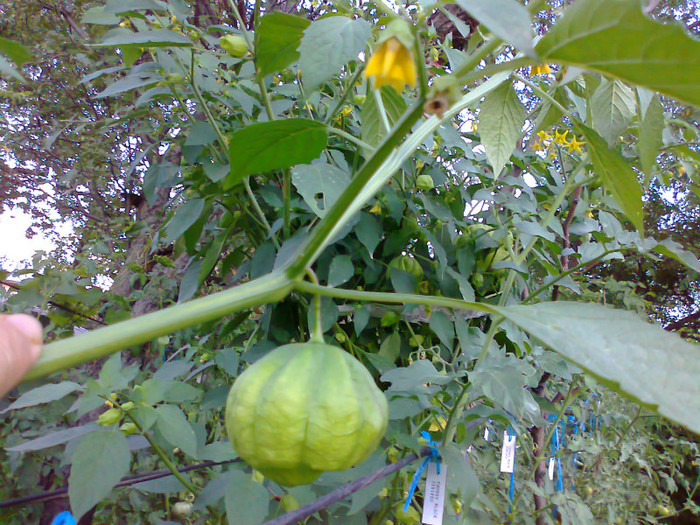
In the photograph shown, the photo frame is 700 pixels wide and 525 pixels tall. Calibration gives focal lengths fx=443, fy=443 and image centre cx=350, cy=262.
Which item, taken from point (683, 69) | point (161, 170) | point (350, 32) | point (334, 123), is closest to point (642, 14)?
point (683, 69)

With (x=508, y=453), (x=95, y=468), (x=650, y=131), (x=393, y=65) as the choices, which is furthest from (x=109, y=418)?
(x=508, y=453)

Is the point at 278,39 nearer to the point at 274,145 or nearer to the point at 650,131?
the point at 274,145

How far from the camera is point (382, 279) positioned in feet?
2.36

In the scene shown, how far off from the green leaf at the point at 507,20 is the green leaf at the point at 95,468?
389 millimetres

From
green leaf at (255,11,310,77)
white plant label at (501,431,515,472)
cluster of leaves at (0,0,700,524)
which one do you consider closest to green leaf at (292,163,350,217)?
cluster of leaves at (0,0,700,524)

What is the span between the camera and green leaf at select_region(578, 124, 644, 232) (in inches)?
12.0

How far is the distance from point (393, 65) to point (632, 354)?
150 millimetres

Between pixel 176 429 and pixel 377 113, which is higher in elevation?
pixel 377 113

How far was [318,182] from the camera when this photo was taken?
0.47 meters

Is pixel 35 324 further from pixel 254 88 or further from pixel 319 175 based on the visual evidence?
pixel 254 88

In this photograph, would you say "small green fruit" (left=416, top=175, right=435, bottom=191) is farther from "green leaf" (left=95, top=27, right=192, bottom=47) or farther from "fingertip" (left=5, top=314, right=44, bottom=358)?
"fingertip" (left=5, top=314, right=44, bottom=358)

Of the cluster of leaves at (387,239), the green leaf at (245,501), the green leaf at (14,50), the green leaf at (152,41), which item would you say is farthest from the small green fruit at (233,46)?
the green leaf at (245,501)

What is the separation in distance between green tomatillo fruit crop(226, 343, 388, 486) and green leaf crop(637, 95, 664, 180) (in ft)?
0.84

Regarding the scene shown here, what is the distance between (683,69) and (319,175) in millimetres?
354
